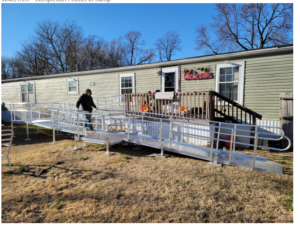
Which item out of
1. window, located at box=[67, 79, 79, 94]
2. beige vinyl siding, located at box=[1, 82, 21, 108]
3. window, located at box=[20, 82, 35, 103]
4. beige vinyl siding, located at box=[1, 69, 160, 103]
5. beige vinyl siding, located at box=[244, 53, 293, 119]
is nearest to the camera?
beige vinyl siding, located at box=[244, 53, 293, 119]

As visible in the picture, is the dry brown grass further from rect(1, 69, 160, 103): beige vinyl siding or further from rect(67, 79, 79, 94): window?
rect(67, 79, 79, 94): window

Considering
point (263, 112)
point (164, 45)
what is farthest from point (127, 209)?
point (164, 45)

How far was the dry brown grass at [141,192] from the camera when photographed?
9.12 feet

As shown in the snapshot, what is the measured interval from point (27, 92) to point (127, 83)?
9.43 meters

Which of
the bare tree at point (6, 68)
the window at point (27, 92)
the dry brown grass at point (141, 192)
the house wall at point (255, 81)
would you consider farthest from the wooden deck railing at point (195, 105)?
the bare tree at point (6, 68)

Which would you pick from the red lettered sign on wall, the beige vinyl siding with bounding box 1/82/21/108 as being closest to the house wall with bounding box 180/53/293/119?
the red lettered sign on wall

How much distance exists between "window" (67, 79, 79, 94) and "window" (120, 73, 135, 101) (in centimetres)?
350

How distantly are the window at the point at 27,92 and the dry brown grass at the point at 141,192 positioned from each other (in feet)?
38.8

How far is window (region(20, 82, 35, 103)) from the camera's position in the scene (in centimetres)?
1538

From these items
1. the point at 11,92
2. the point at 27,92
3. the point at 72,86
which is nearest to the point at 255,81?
the point at 72,86

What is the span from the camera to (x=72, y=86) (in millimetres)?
13156

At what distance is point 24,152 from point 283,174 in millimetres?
6904

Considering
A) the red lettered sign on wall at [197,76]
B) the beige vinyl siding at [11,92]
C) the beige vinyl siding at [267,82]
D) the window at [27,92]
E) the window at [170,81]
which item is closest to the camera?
the beige vinyl siding at [267,82]

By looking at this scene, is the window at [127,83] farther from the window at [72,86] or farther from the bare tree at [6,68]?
the bare tree at [6,68]
